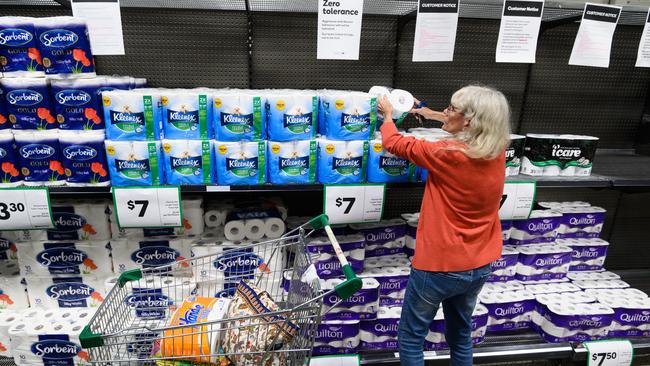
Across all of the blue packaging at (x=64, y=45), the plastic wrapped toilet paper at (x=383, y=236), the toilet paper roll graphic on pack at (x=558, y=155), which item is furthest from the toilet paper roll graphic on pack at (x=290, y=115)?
the toilet paper roll graphic on pack at (x=558, y=155)

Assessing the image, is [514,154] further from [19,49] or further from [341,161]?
[19,49]

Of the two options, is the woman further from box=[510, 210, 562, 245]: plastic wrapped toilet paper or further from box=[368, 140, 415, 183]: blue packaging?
box=[510, 210, 562, 245]: plastic wrapped toilet paper

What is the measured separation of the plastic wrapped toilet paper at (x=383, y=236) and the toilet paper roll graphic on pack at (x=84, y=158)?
1198mm

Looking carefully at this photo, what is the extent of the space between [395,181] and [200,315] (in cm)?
99

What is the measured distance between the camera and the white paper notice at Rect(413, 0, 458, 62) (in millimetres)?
1795

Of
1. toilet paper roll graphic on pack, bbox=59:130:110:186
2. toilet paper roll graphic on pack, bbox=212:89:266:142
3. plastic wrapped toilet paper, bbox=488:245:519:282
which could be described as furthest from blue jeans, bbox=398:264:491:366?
toilet paper roll graphic on pack, bbox=59:130:110:186

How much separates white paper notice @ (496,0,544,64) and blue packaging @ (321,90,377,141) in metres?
0.70

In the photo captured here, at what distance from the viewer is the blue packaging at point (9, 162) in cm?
158

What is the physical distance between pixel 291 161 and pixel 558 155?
4.46ft

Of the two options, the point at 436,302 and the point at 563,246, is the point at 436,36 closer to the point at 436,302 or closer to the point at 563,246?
the point at 436,302

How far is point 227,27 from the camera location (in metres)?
2.11

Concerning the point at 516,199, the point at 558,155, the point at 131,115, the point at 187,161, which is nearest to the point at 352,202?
the point at 187,161

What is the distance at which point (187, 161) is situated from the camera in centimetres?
165

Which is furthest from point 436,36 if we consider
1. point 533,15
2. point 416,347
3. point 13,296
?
point 13,296
